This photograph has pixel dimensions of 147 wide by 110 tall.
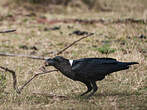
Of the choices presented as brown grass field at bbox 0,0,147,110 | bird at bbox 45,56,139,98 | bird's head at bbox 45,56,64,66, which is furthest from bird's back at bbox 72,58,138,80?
brown grass field at bbox 0,0,147,110

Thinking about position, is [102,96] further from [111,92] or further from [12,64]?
[12,64]

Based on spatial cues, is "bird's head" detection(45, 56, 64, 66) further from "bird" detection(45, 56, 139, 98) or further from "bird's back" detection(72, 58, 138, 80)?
"bird's back" detection(72, 58, 138, 80)

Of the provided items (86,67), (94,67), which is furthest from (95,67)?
(86,67)

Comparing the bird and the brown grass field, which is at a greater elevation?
the bird

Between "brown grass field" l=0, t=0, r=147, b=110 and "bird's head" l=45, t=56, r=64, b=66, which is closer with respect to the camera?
"bird's head" l=45, t=56, r=64, b=66

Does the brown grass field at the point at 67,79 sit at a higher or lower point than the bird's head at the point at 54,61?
lower

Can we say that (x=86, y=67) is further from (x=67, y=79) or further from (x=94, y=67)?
(x=67, y=79)

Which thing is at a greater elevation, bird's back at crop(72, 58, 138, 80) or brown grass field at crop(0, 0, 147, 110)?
bird's back at crop(72, 58, 138, 80)

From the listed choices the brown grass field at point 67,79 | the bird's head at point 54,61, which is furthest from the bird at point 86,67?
the brown grass field at point 67,79

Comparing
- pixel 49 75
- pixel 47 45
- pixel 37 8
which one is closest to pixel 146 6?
pixel 37 8

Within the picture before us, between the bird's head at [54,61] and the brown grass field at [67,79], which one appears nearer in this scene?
the bird's head at [54,61]

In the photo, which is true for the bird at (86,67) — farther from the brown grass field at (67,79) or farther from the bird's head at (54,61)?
the brown grass field at (67,79)

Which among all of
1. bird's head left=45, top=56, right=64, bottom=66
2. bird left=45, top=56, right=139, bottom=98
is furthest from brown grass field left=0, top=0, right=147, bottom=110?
bird's head left=45, top=56, right=64, bottom=66

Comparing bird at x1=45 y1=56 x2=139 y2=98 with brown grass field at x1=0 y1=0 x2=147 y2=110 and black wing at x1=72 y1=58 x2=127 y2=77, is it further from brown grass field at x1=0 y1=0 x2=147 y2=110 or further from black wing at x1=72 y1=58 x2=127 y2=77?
brown grass field at x1=0 y1=0 x2=147 y2=110
